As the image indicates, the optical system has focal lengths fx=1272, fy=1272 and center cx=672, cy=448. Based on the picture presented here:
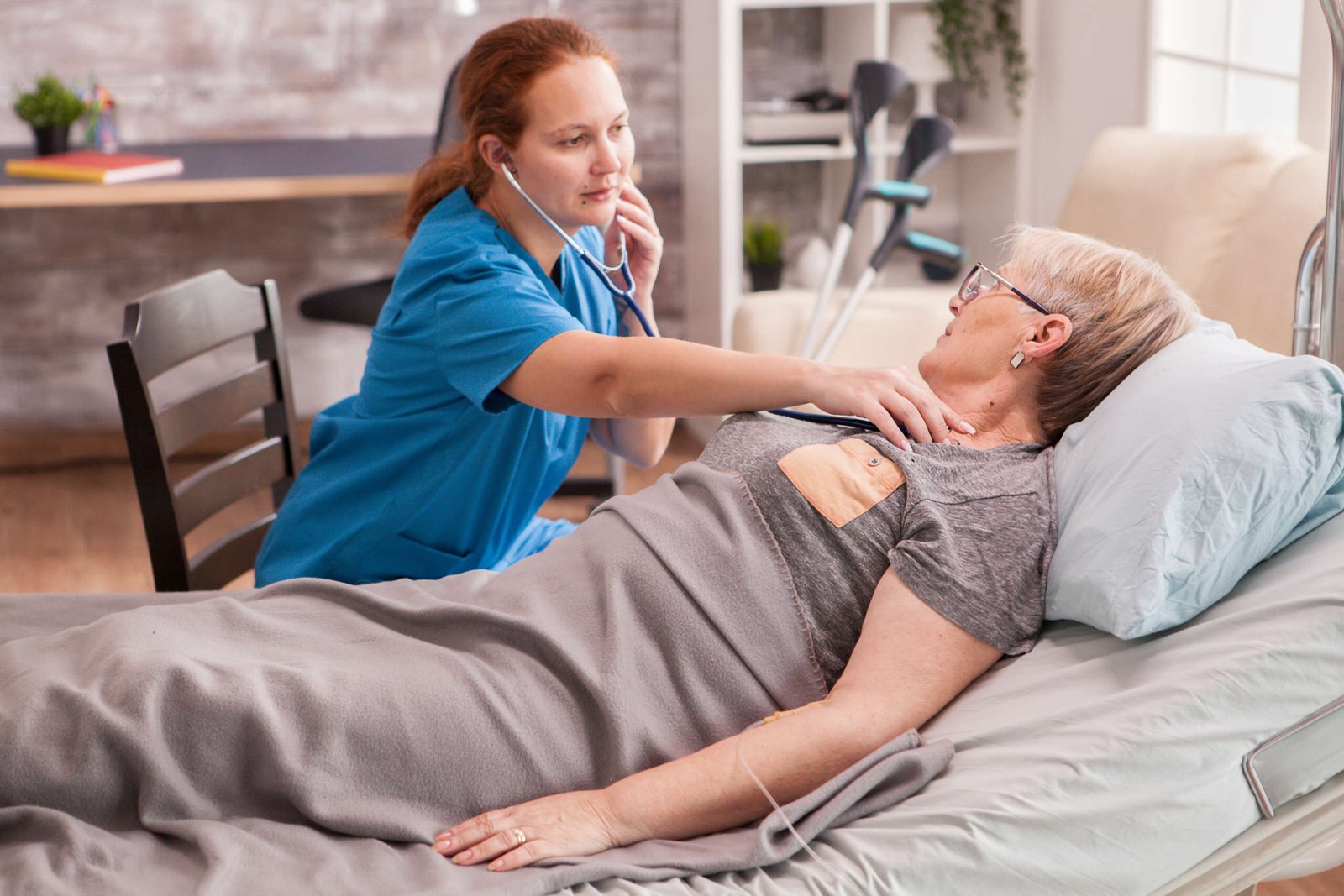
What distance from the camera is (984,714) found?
1107mm

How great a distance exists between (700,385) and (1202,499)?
485 millimetres

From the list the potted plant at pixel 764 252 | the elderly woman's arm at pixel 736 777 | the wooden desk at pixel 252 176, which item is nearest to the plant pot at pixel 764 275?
the potted plant at pixel 764 252

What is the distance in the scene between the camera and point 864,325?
286cm

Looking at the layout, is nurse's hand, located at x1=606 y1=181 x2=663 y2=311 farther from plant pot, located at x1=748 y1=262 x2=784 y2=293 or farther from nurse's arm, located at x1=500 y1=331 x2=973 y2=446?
plant pot, located at x1=748 y1=262 x2=784 y2=293

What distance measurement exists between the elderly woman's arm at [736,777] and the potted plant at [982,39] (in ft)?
8.96

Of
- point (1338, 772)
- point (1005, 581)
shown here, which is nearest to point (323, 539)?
point (1005, 581)

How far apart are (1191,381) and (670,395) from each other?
506 millimetres

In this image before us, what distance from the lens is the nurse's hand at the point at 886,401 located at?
4.03 ft

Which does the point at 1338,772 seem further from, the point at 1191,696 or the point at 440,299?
the point at 440,299

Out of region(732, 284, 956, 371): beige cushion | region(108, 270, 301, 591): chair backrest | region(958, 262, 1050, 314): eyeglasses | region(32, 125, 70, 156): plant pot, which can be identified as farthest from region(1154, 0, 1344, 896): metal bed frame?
region(32, 125, 70, 156): plant pot

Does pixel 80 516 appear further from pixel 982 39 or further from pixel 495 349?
pixel 982 39

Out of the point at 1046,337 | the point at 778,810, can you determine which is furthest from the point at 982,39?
the point at 778,810

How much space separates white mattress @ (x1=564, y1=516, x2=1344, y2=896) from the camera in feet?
3.18

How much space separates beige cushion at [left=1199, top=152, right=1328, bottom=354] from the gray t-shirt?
2.94 ft
